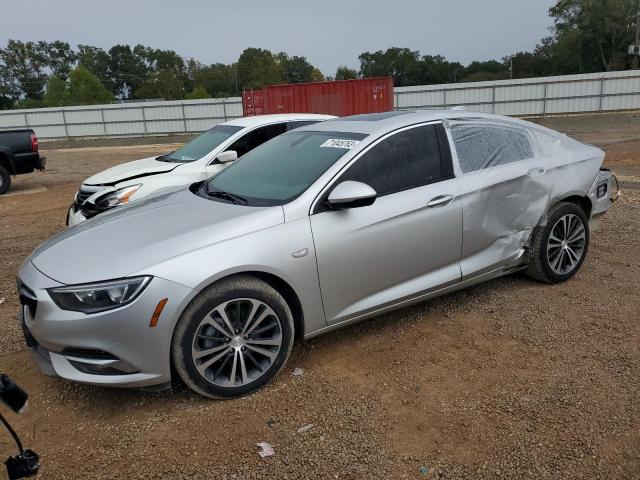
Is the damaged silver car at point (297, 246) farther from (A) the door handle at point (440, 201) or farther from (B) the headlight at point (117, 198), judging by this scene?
(B) the headlight at point (117, 198)

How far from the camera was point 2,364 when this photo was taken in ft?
12.2

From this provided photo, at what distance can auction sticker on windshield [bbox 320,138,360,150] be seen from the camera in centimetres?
369

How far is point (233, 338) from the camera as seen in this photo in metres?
3.06

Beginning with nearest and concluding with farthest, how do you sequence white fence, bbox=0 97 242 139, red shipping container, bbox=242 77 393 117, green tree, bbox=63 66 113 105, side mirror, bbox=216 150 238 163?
1. side mirror, bbox=216 150 238 163
2. red shipping container, bbox=242 77 393 117
3. white fence, bbox=0 97 242 139
4. green tree, bbox=63 66 113 105

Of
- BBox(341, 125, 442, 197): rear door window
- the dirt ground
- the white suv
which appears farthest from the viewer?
the white suv

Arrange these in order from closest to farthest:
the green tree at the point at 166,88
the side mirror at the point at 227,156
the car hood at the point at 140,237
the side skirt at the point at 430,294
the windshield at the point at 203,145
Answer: the car hood at the point at 140,237 → the side skirt at the point at 430,294 → the side mirror at the point at 227,156 → the windshield at the point at 203,145 → the green tree at the point at 166,88

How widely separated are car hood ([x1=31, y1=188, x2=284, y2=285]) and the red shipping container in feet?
55.7

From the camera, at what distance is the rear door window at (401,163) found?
3613 mm

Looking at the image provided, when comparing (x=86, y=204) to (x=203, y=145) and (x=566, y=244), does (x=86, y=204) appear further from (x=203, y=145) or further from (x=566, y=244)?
(x=566, y=244)

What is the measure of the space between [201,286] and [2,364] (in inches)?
74.7

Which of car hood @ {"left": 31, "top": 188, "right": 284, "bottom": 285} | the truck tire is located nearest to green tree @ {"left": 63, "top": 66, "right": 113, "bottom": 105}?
the truck tire

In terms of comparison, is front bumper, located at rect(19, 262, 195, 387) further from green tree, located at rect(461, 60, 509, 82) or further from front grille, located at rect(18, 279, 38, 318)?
green tree, located at rect(461, 60, 509, 82)

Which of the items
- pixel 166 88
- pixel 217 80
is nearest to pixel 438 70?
pixel 217 80

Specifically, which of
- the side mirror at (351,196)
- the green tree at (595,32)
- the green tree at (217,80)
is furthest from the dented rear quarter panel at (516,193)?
the green tree at (217,80)
